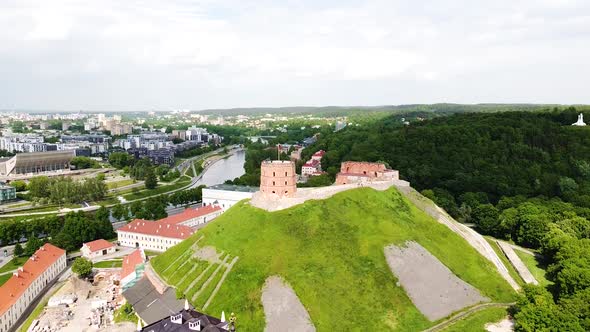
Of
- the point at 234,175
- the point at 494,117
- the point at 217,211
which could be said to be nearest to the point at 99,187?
the point at 217,211

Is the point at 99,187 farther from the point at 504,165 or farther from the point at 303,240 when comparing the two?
the point at 504,165

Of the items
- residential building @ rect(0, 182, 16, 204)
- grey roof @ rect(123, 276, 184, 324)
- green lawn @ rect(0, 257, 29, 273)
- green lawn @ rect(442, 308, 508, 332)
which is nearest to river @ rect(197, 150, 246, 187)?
residential building @ rect(0, 182, 16, 204)

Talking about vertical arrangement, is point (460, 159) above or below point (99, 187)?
above

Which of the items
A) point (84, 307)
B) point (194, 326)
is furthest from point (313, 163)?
point (194, 326)

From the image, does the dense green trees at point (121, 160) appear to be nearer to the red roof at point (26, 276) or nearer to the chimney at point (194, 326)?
the red roof at point (26, 276)

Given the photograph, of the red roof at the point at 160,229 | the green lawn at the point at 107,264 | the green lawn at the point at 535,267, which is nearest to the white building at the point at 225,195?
the red roof at the point at 160,229
